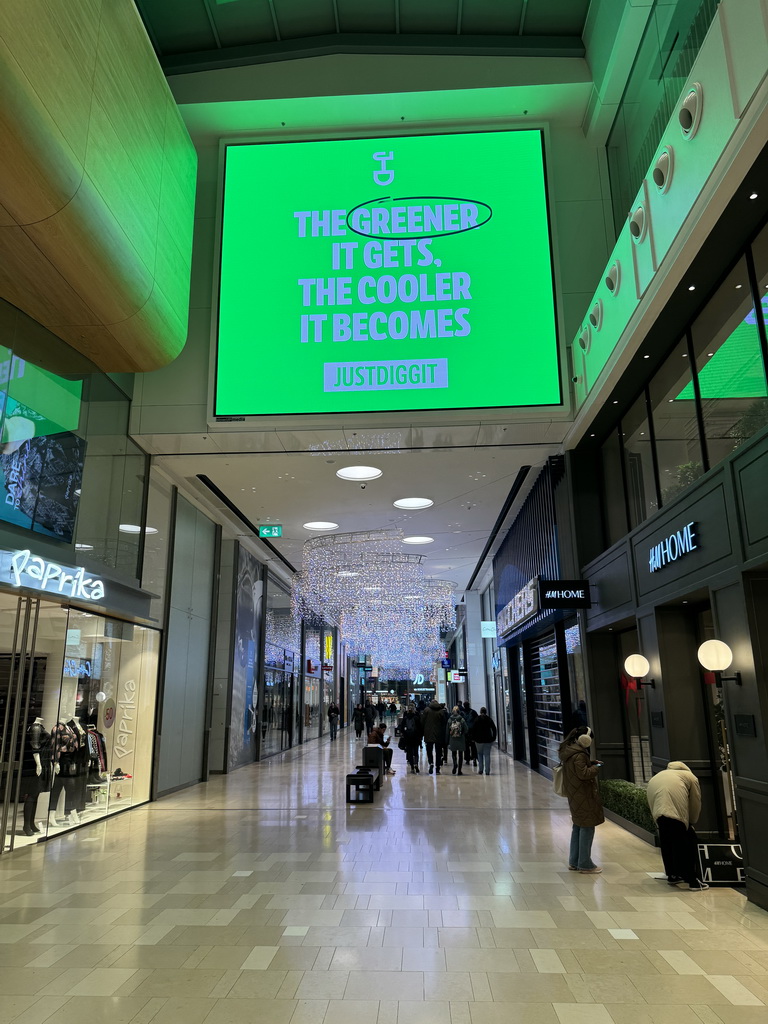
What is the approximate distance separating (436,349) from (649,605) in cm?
451

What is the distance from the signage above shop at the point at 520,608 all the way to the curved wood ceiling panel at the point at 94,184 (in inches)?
298

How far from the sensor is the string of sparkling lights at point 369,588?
16438 mm

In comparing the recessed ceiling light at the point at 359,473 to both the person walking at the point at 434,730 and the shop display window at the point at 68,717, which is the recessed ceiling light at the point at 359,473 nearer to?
the shop display window at the point at 68,717

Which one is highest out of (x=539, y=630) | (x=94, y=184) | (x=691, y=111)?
(x=94, y=184)

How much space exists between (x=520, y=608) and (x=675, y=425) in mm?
7699

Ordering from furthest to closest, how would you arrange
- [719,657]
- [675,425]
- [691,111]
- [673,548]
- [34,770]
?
1. [34,770]
2. [675,425]
3. [673,548]
4. [719,657]
5. [691,111]

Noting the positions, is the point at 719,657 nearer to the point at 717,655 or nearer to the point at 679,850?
the point at 717,655

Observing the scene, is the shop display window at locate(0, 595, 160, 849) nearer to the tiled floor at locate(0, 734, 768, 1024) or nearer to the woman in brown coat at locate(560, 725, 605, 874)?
the tiled floor at locate(0, 734, 768, 1024)

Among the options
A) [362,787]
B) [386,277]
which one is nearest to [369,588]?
[362,787]

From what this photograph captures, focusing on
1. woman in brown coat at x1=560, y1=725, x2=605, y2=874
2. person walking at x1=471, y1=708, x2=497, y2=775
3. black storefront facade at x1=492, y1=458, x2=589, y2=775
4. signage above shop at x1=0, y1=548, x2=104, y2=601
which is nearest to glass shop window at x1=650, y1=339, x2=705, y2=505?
woman in brown coat at x1=560, y1=725, x2=605, y2=874

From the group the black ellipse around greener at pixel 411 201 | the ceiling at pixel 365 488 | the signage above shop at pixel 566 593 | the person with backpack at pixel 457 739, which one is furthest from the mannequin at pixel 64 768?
the black ellipse around greener at pixel 411 201

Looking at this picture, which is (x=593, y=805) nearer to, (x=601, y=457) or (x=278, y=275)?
(x=601, y=457)

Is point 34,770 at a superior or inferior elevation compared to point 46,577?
inferior

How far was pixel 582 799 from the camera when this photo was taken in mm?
6168
